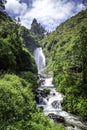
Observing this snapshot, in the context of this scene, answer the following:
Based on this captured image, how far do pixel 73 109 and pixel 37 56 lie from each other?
87.0m

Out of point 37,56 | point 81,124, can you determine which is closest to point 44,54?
point 37,56

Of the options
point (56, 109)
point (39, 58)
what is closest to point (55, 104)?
point (56, 109)

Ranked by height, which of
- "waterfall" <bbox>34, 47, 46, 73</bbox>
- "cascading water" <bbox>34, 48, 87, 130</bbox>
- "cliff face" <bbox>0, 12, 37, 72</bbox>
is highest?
"waterfall" <bbox>34, 47, 46, 73</bbox>

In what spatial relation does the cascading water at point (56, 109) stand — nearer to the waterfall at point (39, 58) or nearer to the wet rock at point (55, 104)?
the wet rock at point (55, 104)

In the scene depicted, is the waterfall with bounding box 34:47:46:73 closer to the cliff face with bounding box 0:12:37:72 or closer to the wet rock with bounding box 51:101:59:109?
the cliff face with bounding box 0:12:37:72

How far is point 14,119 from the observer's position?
67.3 feet

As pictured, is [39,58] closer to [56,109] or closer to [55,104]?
[55,104]

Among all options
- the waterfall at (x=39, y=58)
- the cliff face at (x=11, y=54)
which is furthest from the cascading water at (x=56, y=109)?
the waterfall at (x=39, y=58)

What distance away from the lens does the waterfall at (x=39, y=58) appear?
111 metres

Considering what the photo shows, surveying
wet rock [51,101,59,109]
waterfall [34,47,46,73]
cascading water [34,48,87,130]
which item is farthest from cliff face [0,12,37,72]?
waterfall [34,47,46,73]

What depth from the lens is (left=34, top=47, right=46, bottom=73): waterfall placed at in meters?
111

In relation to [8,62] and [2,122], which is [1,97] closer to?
[2,122]

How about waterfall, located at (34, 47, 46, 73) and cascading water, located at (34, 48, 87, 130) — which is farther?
waterfall, located at (34, 47, 46, 73)

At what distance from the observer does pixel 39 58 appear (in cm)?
11975
